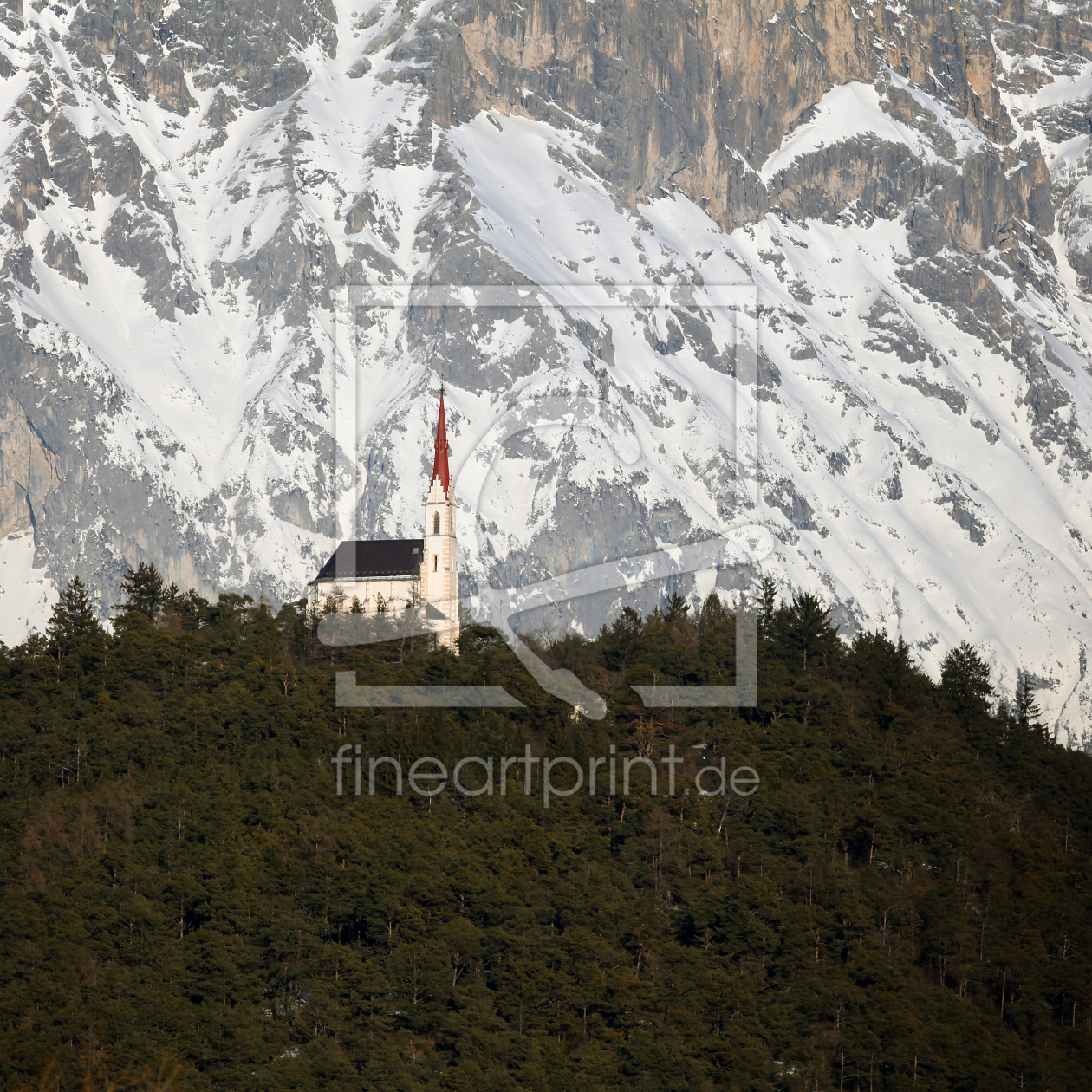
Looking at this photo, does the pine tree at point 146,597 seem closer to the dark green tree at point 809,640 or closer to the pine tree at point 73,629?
the pine tree at point 73,629

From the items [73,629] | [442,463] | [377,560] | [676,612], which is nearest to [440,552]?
[442,463]

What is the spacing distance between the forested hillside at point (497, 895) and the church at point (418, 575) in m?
9.41

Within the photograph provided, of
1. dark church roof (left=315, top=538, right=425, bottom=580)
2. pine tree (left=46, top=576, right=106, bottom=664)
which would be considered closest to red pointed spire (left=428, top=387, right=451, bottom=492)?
dark church roof (left=315, top=538, right=425, bottom=580)

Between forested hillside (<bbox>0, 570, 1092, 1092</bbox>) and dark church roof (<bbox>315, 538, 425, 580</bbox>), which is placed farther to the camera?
dark church roof (<bbox>315, 538, 425, 580</bbox>)

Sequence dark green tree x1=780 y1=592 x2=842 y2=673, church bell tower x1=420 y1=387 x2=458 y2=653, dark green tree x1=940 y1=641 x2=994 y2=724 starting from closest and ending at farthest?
dark green tree x1=780 y1=592 x2=842 y2=673
church bell tower x1=420 y1=387 x2=458 y2=653
dark green tree x1=940 y1=641 x2=994 y2=724

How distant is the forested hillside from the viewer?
8838cm

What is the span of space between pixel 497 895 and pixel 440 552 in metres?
40.1

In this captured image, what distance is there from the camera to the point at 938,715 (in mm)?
131250

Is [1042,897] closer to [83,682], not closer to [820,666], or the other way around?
[820,666]

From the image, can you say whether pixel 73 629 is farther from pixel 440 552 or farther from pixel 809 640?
pixel 809 640

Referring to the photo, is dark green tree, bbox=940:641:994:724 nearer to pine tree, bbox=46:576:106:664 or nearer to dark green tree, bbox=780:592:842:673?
dark green tree, bbox=780:592:842:673

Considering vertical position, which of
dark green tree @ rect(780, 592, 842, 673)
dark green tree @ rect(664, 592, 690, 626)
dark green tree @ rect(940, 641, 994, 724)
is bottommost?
dark green tree @ rect(940, 641, 994, 724)

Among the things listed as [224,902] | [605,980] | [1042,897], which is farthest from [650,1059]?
[1042,897]

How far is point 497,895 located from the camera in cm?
9669
